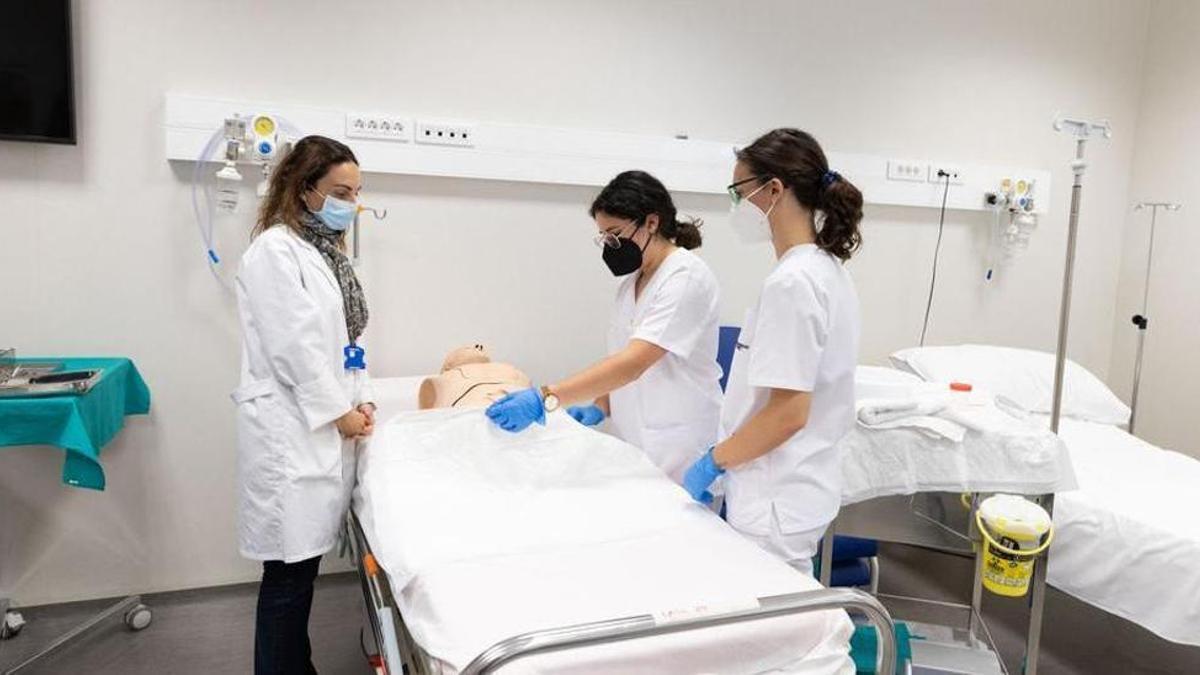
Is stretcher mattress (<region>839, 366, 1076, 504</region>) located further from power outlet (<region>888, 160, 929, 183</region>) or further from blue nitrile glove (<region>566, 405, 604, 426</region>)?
power outlet (<region>888, 160, 929, 183</region>)

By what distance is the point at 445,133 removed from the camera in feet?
8.44

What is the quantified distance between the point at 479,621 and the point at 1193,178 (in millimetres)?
3816

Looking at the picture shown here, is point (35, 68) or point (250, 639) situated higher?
point (35, 68)

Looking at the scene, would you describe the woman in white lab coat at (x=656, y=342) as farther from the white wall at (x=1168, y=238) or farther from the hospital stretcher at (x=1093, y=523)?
the white wall at (x=1168, y=238)

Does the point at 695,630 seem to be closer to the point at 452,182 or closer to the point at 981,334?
the point at 452,182

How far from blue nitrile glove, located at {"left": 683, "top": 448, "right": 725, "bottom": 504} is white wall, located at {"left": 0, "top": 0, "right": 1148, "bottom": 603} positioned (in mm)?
1360

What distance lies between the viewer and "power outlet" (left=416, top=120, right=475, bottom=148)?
2547 mm

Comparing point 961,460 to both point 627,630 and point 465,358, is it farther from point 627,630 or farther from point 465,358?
point 465,358

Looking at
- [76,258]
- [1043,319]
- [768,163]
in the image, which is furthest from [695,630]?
[1043,319]

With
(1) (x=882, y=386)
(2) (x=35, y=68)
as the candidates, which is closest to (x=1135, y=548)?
(1) (x=882, y=386)

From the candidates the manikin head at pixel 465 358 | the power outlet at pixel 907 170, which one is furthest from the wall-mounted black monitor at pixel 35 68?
the power outlet at pixel 907 170

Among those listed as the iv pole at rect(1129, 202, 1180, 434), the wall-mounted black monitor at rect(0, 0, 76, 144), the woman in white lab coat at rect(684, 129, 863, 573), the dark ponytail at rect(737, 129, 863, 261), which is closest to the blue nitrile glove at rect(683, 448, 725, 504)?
the woman in white lab coat at rect(684, 129, 863, 573)

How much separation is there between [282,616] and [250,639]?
678mm

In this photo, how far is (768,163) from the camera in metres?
1.46
